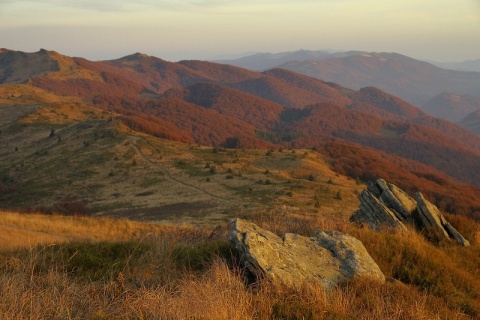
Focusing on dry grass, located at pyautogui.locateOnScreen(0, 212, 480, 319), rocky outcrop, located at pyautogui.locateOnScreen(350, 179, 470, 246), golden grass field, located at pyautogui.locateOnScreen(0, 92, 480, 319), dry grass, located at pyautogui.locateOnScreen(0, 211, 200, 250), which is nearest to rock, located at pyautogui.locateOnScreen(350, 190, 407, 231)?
rocky outcrop, located at pyautogui.locateOnScreen(350, 179, 470, 246)

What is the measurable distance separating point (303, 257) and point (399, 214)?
6730mm

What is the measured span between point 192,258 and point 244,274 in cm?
193

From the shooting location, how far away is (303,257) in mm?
8688

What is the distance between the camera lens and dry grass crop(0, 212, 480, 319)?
5828 millimetres

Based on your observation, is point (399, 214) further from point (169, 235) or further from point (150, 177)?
point (150, 177)

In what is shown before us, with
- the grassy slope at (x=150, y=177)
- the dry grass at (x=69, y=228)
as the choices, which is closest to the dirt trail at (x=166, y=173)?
the grassy slope at (x=150, y=177)

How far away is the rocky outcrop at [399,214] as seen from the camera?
1248 cm

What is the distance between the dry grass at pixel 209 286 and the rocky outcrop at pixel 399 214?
1.04 meters

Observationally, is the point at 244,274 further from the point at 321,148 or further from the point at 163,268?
the point at 321,148

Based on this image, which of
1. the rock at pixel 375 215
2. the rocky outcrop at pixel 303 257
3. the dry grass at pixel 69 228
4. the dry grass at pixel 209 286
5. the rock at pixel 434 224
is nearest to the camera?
the dry grass at pixel 209 286

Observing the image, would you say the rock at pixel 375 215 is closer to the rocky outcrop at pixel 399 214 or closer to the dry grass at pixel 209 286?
the rocky outcrop at pixel 399 214

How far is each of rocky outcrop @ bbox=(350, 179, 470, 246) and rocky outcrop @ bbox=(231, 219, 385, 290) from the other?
3531mm

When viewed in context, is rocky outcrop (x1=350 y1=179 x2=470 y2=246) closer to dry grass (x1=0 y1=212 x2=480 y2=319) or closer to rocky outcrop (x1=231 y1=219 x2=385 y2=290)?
dry grass (x1=0 y1=212 x2=480 y2=319)

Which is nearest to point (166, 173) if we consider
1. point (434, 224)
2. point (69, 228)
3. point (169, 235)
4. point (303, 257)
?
point (69, 228)
